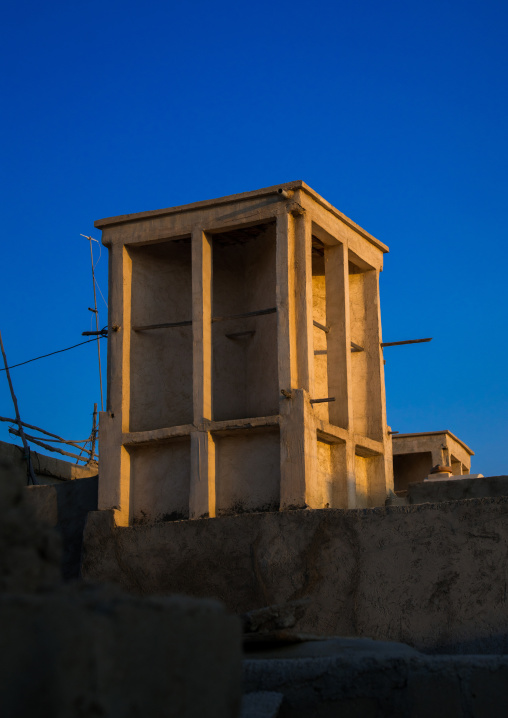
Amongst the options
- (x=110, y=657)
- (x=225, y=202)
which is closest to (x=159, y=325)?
(x=225, y=202)

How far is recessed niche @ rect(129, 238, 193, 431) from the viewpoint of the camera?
7.49 m

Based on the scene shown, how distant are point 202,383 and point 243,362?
112cm

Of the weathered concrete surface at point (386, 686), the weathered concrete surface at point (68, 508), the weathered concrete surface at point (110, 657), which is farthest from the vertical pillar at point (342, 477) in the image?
the weathered concrete surface at point (110, 657)

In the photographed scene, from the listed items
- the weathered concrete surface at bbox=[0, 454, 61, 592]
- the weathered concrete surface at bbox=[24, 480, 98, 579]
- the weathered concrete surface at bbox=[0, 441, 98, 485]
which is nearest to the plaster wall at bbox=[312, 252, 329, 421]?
the weathered concrete surface at bbox=[24, 480, 98, 579]

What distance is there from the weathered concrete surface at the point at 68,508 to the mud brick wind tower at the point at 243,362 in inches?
10.8

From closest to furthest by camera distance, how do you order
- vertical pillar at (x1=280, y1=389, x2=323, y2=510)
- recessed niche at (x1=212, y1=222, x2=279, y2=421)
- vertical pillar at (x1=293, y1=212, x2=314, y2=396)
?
vertical pillar at (x1=280, y1=389, x2=323, y2=510) < vertical pillar at (x1=293, y1=212, x2=314, y2=396) < recessed niche at (x1=212, y1=222, x2=279, y2=421)

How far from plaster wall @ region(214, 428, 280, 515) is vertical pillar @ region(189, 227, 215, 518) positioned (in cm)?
13

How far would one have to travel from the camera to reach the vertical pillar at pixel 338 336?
24.4ft

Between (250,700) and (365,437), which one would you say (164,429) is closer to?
(365,437)

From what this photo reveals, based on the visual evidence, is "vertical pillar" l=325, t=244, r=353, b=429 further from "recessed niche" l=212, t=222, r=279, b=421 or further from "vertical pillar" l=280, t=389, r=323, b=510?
Result: "vertical pillar" l=280, t=389, r=323, b=510

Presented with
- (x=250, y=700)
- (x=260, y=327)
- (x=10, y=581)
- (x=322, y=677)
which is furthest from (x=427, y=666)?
(x=260, y=327)

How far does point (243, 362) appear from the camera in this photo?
8.05 metres

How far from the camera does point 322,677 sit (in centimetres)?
313

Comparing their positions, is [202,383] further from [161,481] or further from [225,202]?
[225,202]
